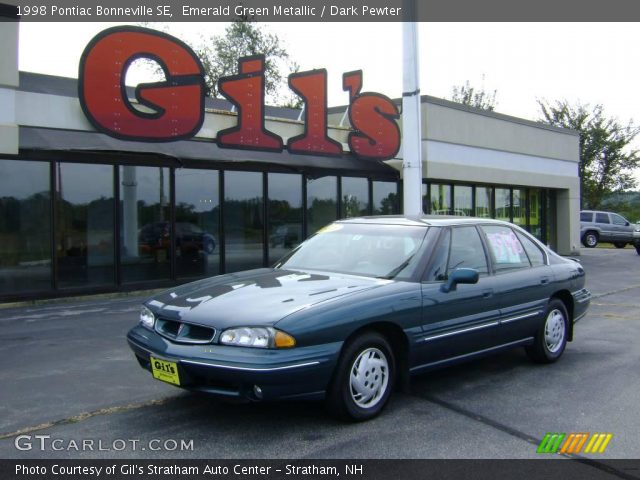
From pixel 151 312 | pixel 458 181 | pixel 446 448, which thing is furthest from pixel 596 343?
pixel 458 181

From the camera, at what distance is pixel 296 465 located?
146 inches

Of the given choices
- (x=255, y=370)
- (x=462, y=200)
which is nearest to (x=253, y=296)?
(x=255, y=370)

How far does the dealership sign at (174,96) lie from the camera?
433 inches

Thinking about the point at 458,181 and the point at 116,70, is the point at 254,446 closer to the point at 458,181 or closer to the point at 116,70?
the point at 116,70

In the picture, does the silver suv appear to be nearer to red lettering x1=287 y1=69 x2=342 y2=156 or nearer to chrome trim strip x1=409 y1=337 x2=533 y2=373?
red lettering x1=287 y1=69 x2=342 y2=156

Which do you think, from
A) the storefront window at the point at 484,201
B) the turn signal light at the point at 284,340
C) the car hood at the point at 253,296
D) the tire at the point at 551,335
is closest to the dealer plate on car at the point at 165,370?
the car hood at the point at 253,296

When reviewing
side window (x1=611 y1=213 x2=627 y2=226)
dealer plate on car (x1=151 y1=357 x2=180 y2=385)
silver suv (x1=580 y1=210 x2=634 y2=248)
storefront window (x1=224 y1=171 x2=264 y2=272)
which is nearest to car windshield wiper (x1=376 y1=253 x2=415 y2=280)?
dealer plate on car (x1=151 y1=357 x2=180 y2=385)

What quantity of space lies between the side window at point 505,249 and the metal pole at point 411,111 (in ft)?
13.0

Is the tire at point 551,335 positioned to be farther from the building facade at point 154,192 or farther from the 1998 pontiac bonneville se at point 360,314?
the building facade at point 154,192

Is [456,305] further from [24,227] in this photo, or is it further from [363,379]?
[24,227]

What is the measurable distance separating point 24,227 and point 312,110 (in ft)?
22.2

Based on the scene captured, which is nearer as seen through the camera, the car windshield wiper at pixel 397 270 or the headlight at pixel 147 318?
the headlight at pixel 147 318

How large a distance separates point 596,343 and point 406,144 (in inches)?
185

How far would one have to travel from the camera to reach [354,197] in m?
16.2
